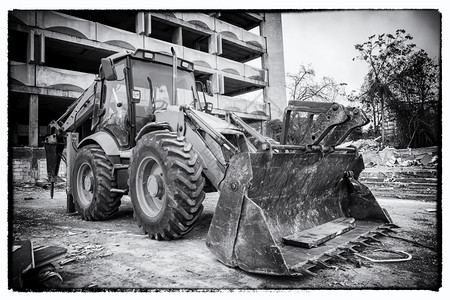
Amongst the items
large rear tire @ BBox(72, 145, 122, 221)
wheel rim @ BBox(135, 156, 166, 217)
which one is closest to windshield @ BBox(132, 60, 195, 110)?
large rear tire @ BBox(72, 145, 122, 221)

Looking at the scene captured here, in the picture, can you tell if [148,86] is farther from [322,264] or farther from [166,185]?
[322,264]

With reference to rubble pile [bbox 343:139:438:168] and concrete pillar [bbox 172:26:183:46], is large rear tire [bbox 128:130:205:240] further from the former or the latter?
concrete pillar [bbox 172:26:183:46]

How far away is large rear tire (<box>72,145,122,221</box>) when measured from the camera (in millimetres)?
4609

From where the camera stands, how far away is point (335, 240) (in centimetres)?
326

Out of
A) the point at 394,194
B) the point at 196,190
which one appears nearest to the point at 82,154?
the point at 196,190

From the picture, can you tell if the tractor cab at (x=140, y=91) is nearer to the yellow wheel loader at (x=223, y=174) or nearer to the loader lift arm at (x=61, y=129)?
the yellow wheel loader at (x=223, y=174)

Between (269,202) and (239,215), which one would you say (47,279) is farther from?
(269,202)

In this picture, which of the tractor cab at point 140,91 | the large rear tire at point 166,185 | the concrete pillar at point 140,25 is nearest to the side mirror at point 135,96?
the tractor cab at point 140,91

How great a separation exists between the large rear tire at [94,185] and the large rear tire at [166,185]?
3.13 feet

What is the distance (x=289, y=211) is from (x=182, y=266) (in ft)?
4.60

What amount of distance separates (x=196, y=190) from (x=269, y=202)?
81 centimetres

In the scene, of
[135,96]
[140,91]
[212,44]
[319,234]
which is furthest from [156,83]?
[212,44]

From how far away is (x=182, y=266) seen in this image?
284 cm

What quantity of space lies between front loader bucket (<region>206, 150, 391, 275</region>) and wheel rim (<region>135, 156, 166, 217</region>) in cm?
113
